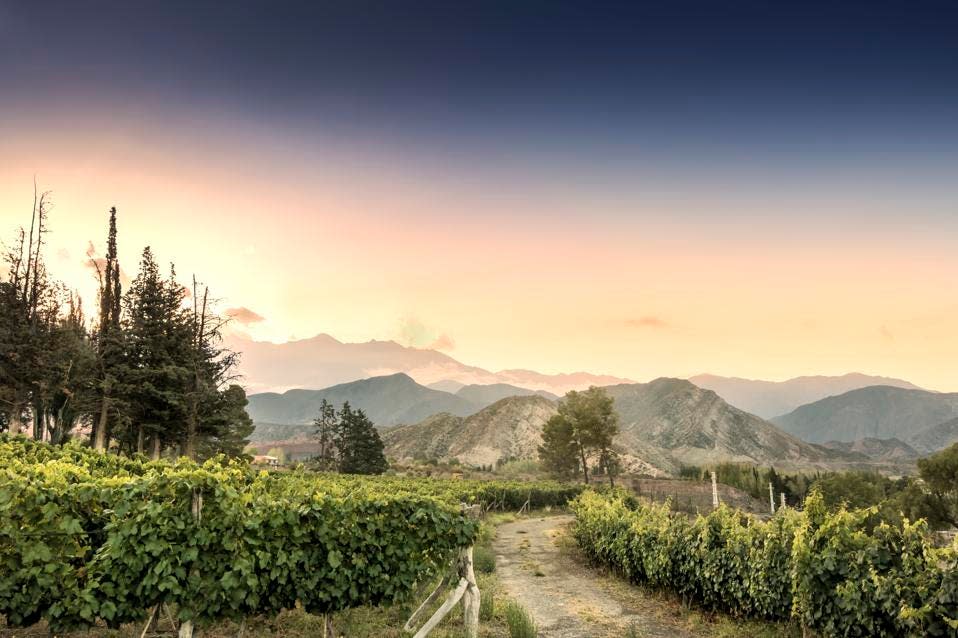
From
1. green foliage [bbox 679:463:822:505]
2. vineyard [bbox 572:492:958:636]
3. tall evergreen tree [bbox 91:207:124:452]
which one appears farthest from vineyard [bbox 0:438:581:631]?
green foliage [bbox 679:463:822:505]

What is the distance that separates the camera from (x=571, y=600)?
47.5 feet

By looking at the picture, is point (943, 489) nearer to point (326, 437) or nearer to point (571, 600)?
point (571, 600)

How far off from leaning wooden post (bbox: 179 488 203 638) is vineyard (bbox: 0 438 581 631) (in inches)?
0.7

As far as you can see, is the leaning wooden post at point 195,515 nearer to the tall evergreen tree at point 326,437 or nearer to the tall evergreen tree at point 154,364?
the tall evergreen tree at point 154,364

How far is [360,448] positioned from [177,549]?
64666 millimetres

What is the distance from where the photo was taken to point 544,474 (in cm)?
8200

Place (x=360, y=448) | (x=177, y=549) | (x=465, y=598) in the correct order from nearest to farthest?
(x=177, y=549)
(x=465, y=598)
(x=360, y=448)

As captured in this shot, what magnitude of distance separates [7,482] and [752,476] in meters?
91.7

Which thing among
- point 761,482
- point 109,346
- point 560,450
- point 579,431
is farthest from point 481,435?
point 109,346

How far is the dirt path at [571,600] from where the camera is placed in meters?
11.7

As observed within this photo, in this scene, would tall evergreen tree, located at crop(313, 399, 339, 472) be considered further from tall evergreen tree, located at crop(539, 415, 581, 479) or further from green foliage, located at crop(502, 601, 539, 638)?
green foliage, located at crop(502, 601, 539, 638)

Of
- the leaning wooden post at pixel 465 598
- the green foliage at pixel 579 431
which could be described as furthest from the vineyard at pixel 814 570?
the green foliage at pixel 579 431

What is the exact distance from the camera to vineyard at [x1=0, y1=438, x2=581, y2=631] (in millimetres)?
7215

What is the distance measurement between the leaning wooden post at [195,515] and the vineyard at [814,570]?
982 centimetres
